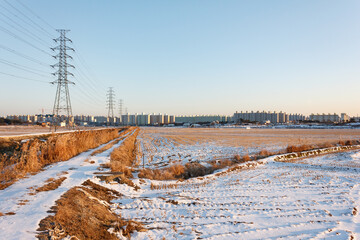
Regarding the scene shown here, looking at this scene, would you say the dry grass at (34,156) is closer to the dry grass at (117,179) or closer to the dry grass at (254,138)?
the dry grass at (117,179)

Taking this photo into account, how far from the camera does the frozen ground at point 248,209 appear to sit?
5.31m

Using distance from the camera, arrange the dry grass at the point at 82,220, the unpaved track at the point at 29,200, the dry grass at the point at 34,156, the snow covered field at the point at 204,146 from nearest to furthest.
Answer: the unpaved track at the point at 29,200 < the dry grass at the point at 82,220 < the dry grass at the point at 34,156 < the snow covered field at the point at 204,146

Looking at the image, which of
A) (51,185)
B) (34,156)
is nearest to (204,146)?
(34,156)

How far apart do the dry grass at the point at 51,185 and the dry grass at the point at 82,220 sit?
61cm

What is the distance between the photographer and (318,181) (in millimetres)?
10664

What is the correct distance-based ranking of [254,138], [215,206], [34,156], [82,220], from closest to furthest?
[82,220], [215,206], [34,156], [254,138]

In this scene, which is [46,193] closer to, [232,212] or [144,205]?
[144,205]

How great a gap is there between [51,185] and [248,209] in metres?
5.74

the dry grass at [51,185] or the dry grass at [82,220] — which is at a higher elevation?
the dry grass at [51,185]

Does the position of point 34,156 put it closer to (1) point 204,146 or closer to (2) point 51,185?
(2) point 51,185

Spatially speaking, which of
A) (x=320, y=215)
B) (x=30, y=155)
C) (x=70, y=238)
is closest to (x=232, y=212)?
(x=320, y=215)

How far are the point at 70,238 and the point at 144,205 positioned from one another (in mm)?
2908

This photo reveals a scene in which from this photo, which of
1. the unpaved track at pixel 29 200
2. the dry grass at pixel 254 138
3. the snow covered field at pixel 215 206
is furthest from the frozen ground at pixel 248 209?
the dry grass at pixel 254 138

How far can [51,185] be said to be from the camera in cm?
689
